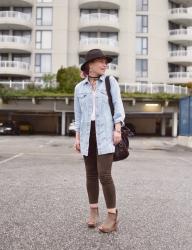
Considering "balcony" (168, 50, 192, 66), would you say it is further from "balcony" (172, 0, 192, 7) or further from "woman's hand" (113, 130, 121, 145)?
"woman's hand" (113, 130, 121, 145)

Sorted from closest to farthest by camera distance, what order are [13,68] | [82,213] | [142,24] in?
1. [82,213]
2. [13,68]
3. [142,24]

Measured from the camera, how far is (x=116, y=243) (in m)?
4.05

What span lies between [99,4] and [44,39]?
692cm

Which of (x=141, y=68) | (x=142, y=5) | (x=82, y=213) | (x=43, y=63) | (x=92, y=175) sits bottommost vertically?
(x=82, y=213)

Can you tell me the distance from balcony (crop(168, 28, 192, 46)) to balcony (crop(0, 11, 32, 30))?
52.0 feet

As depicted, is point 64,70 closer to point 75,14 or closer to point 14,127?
point 14,127

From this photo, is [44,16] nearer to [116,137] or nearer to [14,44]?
[14,44]

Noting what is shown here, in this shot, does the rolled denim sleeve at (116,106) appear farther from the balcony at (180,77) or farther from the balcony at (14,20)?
the balcony at (180,77)

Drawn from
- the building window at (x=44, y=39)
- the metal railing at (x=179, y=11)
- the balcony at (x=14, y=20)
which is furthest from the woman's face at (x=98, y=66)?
the metal railing at (x=179, y=11)

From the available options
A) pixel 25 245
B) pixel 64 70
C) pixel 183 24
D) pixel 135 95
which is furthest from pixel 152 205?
pixel 183 24

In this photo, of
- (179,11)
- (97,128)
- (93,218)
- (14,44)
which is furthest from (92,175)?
(179,11)

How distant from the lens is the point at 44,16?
47375mm

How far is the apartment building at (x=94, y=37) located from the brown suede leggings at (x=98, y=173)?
40877 millimetres

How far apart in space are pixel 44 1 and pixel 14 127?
16799 millimetres
